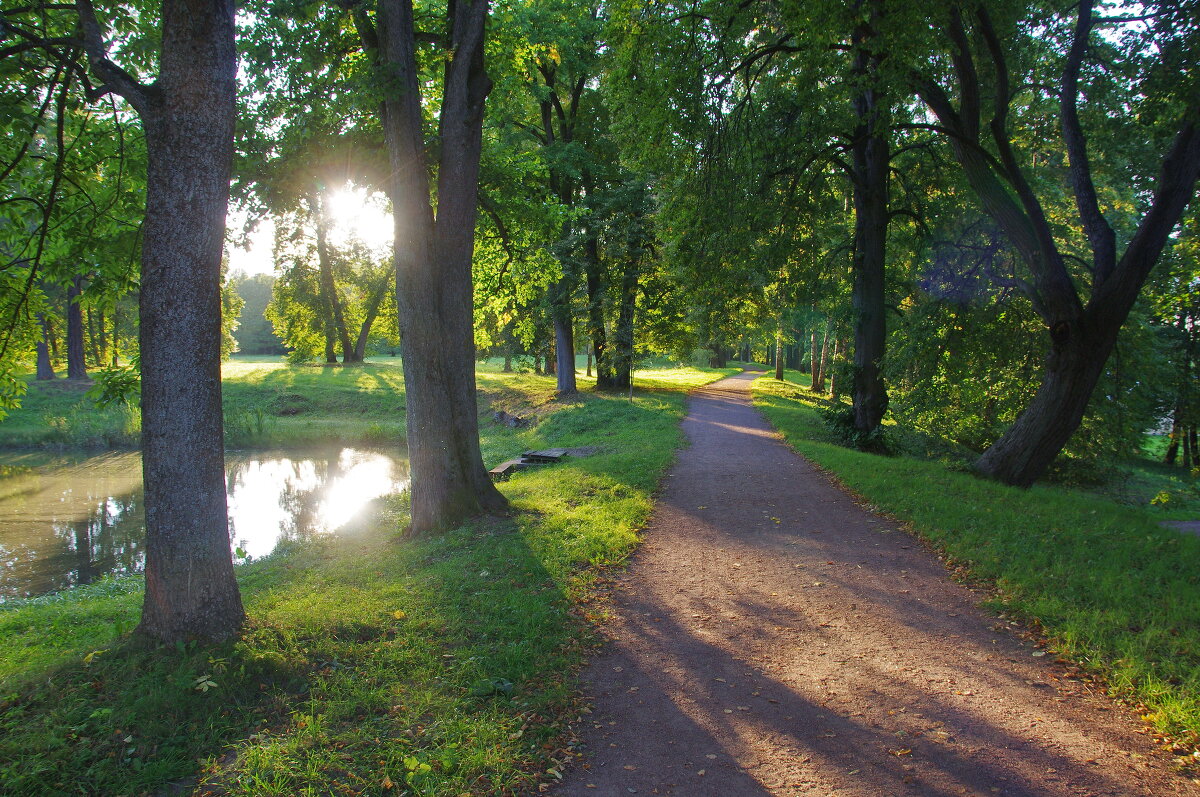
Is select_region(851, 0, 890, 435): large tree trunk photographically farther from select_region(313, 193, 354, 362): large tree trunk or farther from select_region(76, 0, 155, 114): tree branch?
select_region(313, 193, 354, 362): large tree trunk

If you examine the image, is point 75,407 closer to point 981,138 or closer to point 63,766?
point 63,766

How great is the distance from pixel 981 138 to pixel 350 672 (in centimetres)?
1462

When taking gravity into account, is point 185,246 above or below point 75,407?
above

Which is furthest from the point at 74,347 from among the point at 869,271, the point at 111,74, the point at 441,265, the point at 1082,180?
the point at 1082,180

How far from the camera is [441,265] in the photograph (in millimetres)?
8508

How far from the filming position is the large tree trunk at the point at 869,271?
14141 millimetres

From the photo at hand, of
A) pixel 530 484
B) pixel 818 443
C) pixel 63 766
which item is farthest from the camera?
pixel 818 443

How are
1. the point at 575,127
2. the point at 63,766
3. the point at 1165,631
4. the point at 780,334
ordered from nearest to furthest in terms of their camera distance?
the point at 63,766
the point at 1165,631
the point at 575,127
the point at 780,334

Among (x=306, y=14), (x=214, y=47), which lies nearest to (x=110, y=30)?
(x=306, y=14)

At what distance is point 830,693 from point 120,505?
49.7ft

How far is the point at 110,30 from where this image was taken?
734 centimetres

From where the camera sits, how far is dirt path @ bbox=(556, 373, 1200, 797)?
3.56 meters

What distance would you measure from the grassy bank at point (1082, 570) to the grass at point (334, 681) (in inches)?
145

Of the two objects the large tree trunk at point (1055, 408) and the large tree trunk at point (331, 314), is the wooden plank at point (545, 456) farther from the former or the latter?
the large tree trunk at point (331, 314)
